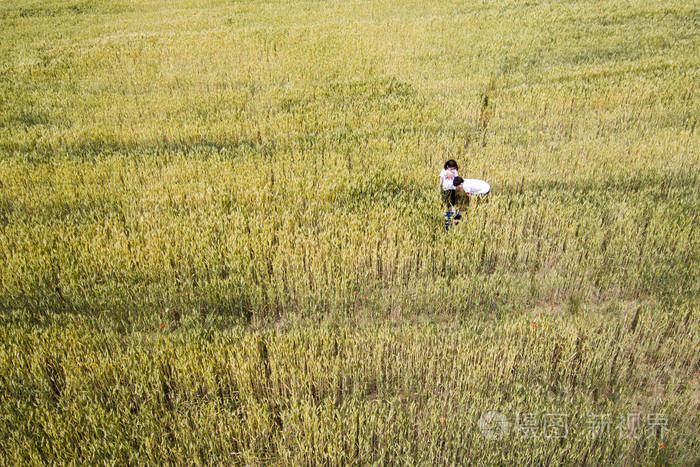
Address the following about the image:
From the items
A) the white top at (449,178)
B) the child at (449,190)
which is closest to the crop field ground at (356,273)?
the child at (449,190)

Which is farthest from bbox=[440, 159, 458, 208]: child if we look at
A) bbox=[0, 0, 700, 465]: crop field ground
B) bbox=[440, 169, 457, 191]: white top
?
bbox=[0, 0, 700, 465]: crop field ground

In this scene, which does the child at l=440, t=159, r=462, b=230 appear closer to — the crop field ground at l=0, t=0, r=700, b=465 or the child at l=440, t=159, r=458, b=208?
the child at l=440, t=159, r=458, b=208

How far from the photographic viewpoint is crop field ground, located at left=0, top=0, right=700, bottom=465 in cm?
277

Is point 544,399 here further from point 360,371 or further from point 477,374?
point 360,371

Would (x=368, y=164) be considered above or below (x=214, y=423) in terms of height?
above

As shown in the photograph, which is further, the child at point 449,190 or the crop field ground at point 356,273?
the child at point 449,190

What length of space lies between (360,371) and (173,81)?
7984mm

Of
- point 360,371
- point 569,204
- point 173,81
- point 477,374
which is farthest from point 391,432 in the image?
point 173,81

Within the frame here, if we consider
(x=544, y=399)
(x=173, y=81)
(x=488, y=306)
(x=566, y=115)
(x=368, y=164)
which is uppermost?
(x=173, y=81)

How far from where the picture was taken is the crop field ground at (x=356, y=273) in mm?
2773

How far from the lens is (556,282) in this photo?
13.0 feet

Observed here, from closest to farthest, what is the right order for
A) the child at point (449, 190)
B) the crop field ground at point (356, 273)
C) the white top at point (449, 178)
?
the crop field ground at point (356, 273) → the child at point (449, 190) → the white top at point (449, 178)

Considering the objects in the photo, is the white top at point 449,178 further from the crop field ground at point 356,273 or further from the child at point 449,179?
the crop field ground at point 356,273

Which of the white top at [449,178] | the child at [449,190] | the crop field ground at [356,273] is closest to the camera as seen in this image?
the crop field ground at [356,273]
